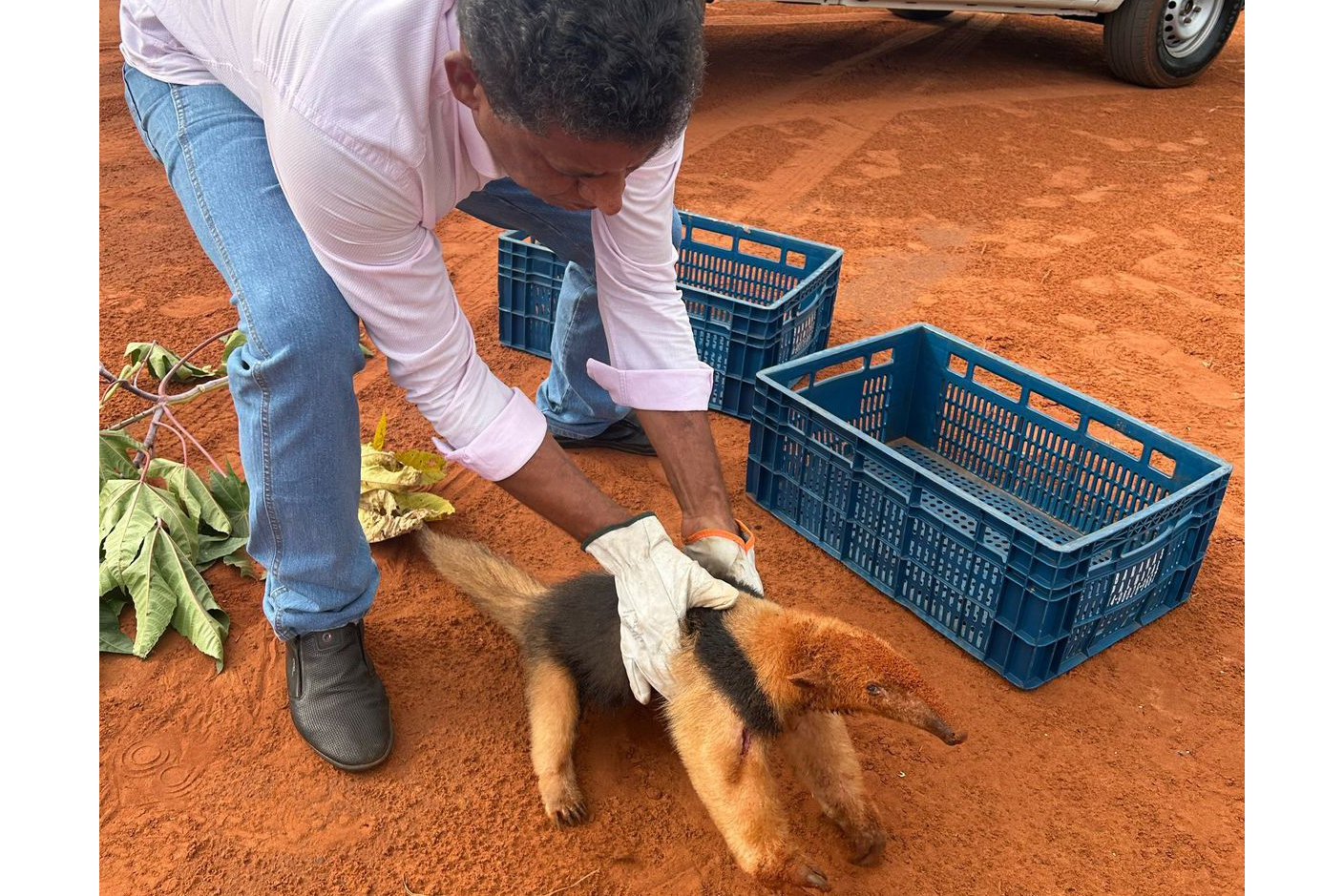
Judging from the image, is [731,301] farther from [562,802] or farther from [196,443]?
[562,802]

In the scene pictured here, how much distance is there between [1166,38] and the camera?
972cm

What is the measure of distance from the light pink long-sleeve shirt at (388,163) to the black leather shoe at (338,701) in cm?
71

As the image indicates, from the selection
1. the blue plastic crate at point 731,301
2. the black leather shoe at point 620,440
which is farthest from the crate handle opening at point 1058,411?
the black leather shoe at point 620,440

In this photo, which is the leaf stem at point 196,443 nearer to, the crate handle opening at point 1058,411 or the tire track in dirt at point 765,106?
the crate handle opening at point 1058,411

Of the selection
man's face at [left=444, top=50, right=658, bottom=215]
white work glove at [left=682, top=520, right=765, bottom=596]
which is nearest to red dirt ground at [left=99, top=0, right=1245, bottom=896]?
A: white work glove at [left=682, top=520, right=765, bottom=596]

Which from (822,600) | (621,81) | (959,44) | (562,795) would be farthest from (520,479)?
(959,44)

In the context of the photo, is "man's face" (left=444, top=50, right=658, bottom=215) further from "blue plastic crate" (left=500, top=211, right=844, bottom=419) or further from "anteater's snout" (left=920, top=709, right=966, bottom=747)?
"blue plastic crate" (left=500, top=211, right=844, bottom=419)

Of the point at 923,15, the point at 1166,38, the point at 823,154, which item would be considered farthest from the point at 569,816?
the point at 923,15

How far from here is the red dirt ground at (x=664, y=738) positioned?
263 centimetres

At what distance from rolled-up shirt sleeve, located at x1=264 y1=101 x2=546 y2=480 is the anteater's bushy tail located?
64 cm

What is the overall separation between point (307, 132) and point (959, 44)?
10.7 metres

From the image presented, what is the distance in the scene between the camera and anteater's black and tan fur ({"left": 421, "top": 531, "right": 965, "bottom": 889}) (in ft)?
8.09

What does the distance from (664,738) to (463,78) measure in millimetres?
1923

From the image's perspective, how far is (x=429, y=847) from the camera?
2.62 meters
